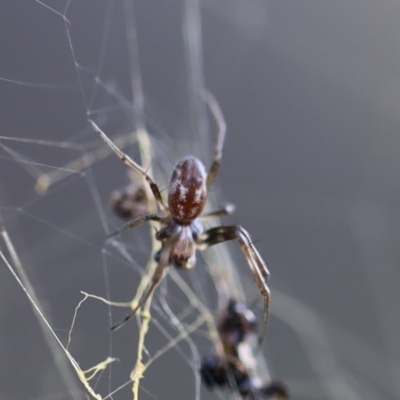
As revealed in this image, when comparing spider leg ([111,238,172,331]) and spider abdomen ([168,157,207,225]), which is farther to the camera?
spider abdomen ([168,157,207,225])

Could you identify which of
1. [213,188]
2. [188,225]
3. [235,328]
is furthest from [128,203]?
[213,188]

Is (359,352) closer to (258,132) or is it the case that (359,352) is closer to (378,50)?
(258,132)

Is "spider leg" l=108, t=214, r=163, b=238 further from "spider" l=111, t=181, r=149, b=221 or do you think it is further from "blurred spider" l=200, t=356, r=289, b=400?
"blurred spider" l=200, t=356, r=289, b=400

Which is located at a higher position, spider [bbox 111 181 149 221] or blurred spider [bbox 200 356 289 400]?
spider [bbox 111 181 149 221]

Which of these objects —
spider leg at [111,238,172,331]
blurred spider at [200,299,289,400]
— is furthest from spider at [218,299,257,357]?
spider leg at [111,238,172,331]

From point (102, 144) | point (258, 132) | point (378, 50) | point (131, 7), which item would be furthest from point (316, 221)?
point (102, 144)
